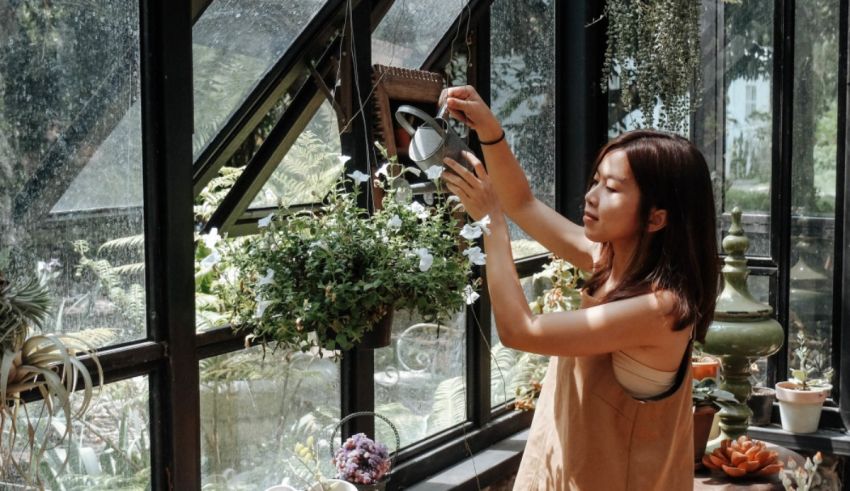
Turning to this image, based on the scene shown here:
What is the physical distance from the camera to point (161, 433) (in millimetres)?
2557

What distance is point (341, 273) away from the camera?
2271 mm

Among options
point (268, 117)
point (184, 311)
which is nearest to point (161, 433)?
point (184, 311)


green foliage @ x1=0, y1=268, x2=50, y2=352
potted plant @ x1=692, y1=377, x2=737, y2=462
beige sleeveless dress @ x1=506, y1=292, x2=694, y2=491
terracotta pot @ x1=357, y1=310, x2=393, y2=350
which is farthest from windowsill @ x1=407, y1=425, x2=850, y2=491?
green foliage @ x1=0, y1=268, x2=50, y2=352

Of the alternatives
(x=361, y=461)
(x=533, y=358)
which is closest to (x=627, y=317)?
(x=361, y=461)

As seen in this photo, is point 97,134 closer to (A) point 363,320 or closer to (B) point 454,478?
(A) point 363,320

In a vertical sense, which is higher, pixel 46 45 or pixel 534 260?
pixel 46 45

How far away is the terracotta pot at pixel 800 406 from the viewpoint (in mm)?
4492

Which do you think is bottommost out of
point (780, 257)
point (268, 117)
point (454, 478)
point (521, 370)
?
point (454, 478)

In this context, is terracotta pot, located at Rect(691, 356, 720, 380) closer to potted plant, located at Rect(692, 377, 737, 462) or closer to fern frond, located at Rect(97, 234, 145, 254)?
potted plant, located at Rect(692, 377, 737, 462)

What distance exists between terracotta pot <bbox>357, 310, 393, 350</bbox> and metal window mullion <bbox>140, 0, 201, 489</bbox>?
18.7 inches

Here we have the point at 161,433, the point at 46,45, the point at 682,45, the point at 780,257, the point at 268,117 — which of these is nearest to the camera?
the point at 46,45

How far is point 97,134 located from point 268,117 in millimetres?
687

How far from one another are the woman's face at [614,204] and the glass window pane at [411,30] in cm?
132

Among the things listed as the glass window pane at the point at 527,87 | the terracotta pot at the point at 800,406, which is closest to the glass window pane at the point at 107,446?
the glass window pane at the point at 527,87
